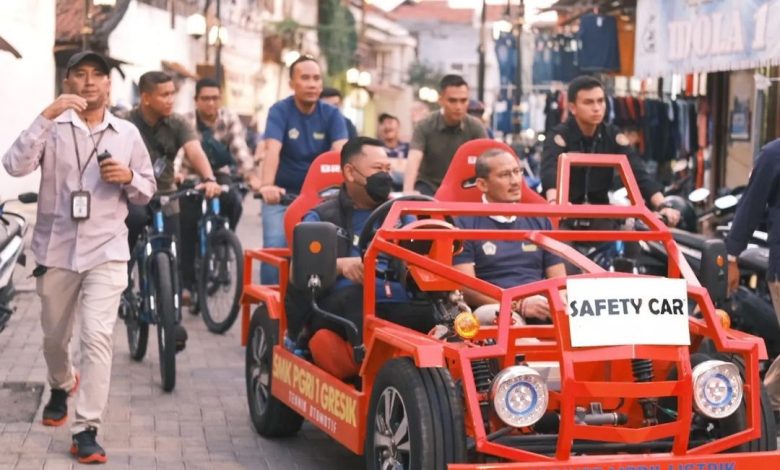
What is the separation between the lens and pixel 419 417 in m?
5.69

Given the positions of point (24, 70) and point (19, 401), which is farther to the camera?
point (24, 70)

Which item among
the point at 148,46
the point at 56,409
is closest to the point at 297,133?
the point at 56,409

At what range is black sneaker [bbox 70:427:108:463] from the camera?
288 inches

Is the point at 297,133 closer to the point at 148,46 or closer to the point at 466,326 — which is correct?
the point at 466,326

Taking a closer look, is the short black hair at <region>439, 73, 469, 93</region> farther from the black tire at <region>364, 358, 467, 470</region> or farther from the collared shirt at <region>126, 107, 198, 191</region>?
the black tire at <region>364, 358, 467, 470</region>

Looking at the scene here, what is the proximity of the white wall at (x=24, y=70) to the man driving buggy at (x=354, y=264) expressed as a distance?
1658cm

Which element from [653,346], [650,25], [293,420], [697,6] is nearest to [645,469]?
[653,346]

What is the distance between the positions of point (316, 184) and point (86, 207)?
4.58ft

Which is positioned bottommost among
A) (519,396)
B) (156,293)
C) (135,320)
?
(135,320)

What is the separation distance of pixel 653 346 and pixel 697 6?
9788 millimetres

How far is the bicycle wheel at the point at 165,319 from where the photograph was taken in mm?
9266

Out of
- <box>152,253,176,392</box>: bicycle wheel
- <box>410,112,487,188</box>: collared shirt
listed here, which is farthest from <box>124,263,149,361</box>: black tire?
<box>410,112,487,188</box>: collared shirt

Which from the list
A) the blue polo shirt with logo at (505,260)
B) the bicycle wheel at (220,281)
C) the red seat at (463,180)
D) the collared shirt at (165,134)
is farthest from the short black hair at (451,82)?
the blue polo shirt with logo at (505,260)

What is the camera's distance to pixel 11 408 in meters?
8.67
